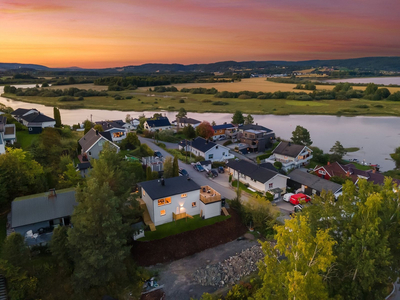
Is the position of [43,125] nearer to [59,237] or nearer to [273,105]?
[59,237]

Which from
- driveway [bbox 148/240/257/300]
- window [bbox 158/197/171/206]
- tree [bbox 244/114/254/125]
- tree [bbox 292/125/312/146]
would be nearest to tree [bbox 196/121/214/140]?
tree [bbox 244/114/254/125]

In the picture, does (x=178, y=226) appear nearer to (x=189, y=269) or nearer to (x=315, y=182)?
(x=189, y=269)

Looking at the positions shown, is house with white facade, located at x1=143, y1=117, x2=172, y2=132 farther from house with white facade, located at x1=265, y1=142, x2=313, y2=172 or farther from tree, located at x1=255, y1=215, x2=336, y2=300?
Result: tree, located at x1=255, y1=215, x2=336, y2=300

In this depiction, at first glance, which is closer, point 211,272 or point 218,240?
point 211,272

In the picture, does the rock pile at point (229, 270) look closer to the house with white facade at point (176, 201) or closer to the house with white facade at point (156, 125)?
the house with white facade at point (176, 201)

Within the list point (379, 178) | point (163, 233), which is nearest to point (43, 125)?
point (163, 233)
